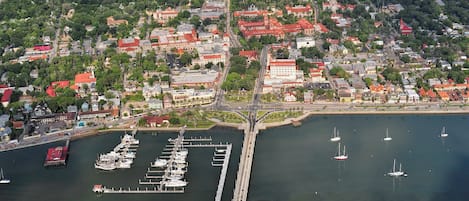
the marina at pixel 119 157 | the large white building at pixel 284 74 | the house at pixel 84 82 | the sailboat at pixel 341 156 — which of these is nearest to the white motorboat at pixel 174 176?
the marina at pixel 119 157

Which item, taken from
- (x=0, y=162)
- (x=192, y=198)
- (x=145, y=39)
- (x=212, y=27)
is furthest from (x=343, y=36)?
(x=0, y=162)

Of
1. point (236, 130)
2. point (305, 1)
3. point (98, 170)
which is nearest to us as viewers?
point (98, 170)

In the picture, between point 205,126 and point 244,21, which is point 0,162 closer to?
point 205,126

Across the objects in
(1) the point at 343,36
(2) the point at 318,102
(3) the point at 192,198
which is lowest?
(3) the point at 192,198

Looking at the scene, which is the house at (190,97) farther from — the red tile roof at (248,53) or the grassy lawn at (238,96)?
the red tile roof at (248,53)

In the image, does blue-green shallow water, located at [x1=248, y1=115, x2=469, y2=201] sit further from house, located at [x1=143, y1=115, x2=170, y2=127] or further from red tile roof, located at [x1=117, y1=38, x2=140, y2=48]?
red tile roof, located at [x1=117, y1=38, x2=140, y2=48]

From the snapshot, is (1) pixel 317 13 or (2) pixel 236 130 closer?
(2) pixel 236 130

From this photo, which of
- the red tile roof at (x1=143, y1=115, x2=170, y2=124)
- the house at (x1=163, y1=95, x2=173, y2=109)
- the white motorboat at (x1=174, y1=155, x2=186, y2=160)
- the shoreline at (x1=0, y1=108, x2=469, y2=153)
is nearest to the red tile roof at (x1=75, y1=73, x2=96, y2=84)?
the house at (x1=163, y1=95, x2=173, y2=109)

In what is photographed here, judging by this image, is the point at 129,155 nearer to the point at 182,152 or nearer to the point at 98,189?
the point at 182,152
